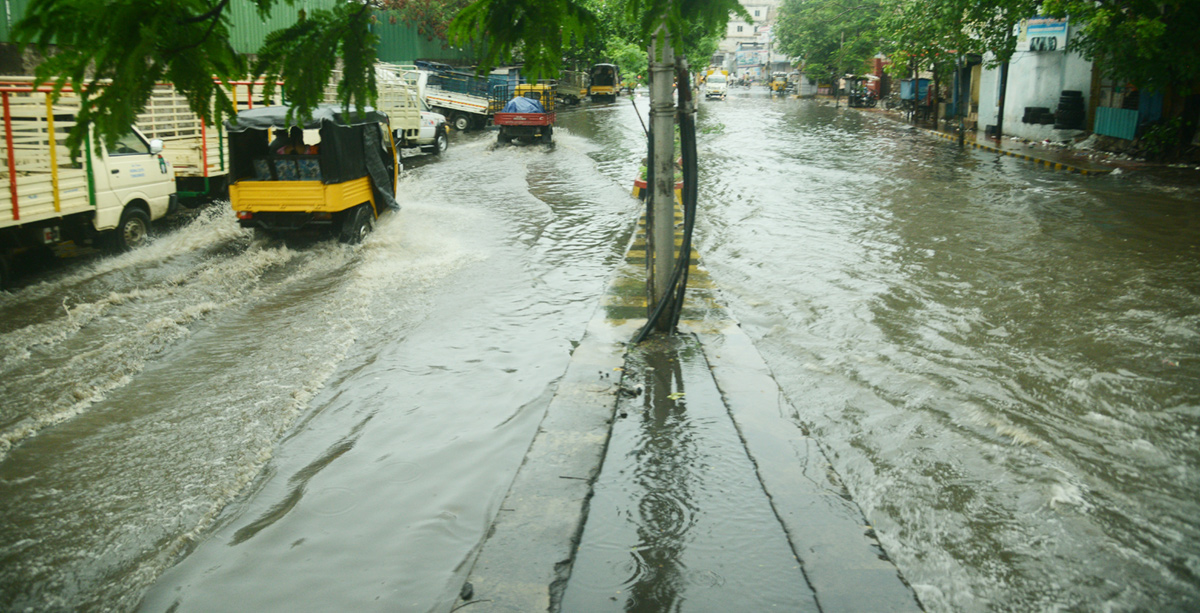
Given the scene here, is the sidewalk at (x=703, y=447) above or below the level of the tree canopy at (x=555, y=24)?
below

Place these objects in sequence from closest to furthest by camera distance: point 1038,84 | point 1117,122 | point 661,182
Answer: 1. point 661,182
2. point 1117,122
3. point 1038,84

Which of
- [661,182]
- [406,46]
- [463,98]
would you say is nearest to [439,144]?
[463,98]

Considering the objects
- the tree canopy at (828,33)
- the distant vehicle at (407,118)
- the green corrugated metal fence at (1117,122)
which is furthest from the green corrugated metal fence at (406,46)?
the green corrugated metal fence at (1117,122)

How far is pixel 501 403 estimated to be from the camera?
19.4ft

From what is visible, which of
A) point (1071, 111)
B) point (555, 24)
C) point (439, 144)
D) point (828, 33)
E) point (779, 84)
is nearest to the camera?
point (555, 24)

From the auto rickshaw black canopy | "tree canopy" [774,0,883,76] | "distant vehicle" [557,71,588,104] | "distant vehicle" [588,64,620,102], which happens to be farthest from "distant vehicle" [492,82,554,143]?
"distant vehicle" [588,64,620,102]

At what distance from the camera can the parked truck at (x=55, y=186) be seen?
8.28 m

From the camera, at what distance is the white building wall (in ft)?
75.8

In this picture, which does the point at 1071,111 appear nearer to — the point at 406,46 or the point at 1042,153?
the point at 1042,153

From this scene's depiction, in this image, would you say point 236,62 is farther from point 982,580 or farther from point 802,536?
point 982,580

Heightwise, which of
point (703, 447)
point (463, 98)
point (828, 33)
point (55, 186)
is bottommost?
point (703, 447)

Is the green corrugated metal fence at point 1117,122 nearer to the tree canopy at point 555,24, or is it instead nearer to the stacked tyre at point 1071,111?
the stacked tyre at point 1071,111

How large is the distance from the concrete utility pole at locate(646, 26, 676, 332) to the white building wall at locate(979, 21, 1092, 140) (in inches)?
792

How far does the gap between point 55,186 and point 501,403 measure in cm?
623
